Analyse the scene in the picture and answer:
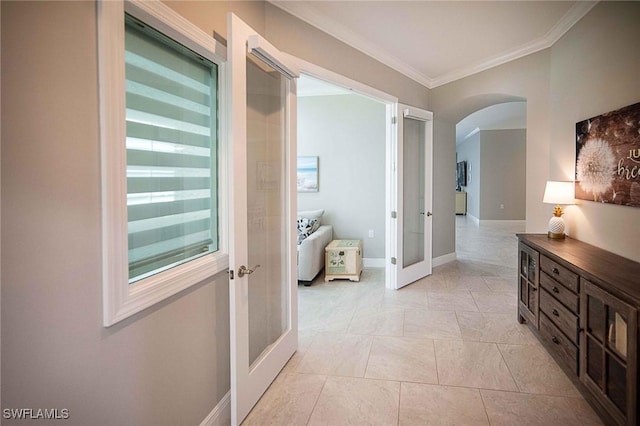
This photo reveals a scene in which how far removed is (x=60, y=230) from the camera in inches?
41.8

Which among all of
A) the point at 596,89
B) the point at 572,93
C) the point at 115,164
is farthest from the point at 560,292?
the point at 115,164

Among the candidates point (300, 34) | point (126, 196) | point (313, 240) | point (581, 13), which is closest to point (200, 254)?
point (126, 196)

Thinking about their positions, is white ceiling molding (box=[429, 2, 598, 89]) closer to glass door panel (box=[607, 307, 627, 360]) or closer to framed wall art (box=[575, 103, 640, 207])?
framed wall art (box=[575, 103, 640, 207])

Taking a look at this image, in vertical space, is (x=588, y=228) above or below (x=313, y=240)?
above

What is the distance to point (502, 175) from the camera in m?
10.2

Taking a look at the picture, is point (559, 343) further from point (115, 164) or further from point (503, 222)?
point (503, 222)

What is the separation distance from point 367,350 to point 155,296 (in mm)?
1875

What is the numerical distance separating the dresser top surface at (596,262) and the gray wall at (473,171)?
8.00 metres

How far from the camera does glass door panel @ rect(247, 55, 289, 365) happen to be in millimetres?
2182

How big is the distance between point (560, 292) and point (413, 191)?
8.29ft

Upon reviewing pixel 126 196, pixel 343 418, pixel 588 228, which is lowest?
pixel 343 418

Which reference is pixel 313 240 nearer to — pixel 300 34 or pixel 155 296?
pixel 300 34

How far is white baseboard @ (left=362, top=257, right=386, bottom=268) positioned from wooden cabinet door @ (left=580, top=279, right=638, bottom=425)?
3.53 meters

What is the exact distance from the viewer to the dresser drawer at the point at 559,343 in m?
2.18
